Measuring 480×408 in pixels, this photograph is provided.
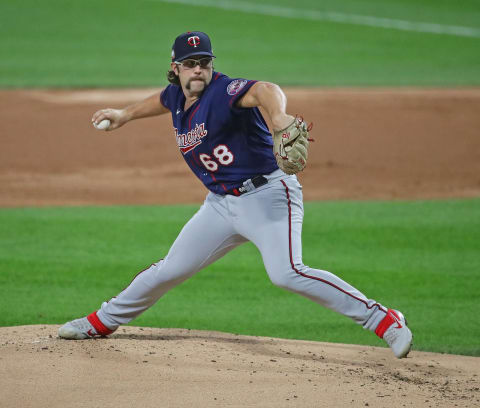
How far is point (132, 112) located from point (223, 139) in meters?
0.93

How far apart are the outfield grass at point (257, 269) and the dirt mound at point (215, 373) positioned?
685mm

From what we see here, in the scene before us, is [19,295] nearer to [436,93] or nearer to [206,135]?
[206,135]

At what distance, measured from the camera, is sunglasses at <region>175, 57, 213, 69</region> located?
15.6 feet

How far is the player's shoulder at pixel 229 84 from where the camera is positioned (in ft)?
14.9

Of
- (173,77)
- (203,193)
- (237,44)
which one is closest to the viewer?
(173,77)

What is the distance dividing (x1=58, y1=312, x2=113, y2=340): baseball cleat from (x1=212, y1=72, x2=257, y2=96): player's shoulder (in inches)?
61.9

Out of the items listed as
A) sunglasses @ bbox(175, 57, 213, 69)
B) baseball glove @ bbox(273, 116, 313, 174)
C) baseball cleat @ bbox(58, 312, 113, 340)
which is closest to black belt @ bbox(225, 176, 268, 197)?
baseball glove @ bbox(273, 116, 313, 174)

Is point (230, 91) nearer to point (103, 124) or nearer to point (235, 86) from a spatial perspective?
point (235, 86)

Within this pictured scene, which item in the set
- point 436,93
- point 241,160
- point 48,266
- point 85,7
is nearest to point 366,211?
point 48,266

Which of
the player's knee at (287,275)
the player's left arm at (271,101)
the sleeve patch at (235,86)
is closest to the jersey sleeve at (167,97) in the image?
the sleeve patch at (235,86)

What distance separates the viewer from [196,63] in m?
4.75

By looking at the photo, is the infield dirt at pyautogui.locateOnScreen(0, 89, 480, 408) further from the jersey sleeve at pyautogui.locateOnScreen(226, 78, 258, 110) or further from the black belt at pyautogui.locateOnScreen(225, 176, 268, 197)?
the jersey sleeve at pyautogui.locateOnScreen(226, 78, 258, 110)

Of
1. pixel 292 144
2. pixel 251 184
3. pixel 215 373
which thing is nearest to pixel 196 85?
pixel 251 184

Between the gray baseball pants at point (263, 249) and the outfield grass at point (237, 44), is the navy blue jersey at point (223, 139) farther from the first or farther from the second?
the outfield grass at point (237, 44)
